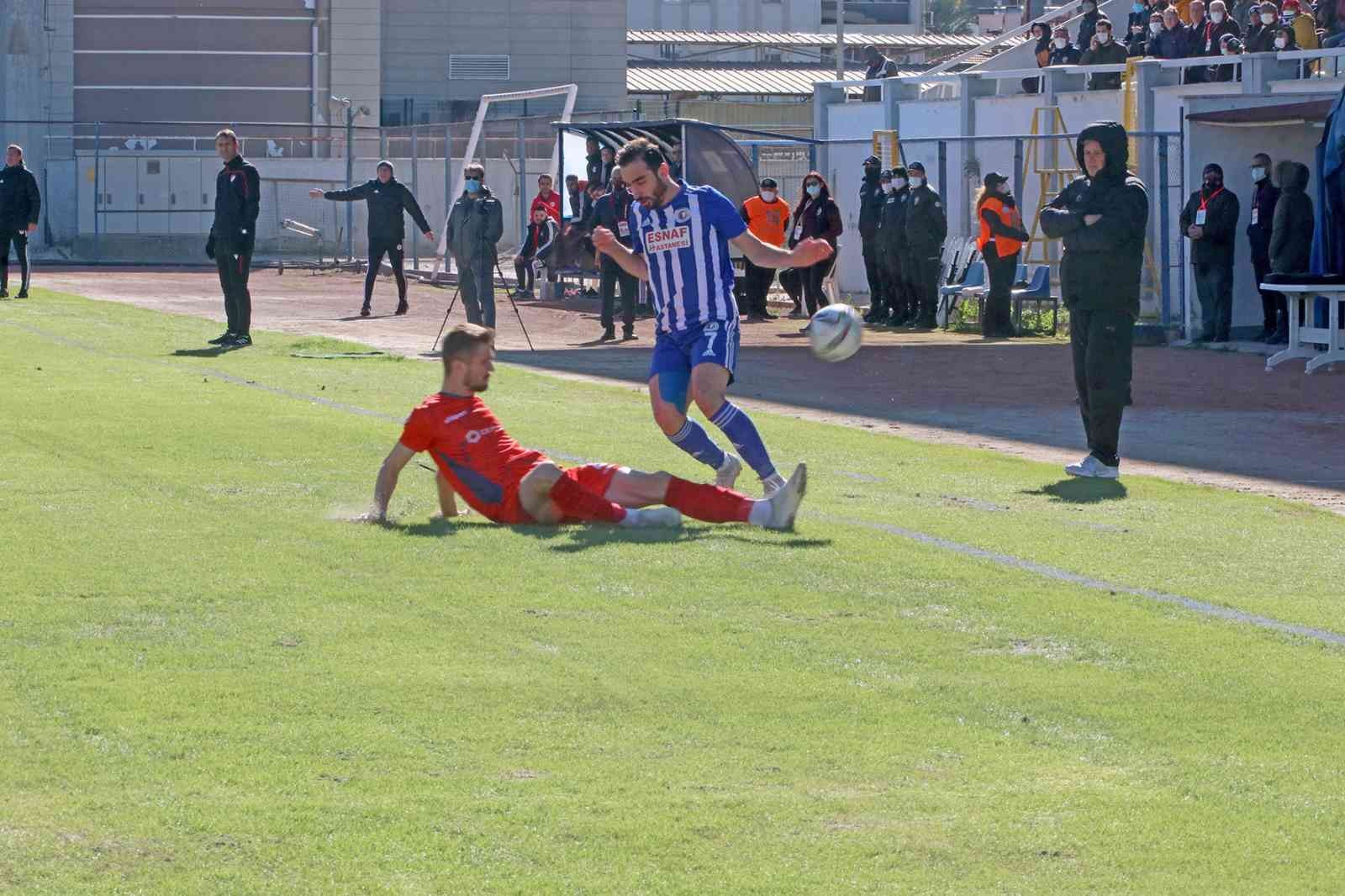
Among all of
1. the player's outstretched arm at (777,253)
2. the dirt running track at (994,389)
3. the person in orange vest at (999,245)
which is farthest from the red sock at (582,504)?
the person in orange vest at (999,245)

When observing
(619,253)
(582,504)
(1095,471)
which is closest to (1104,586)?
(582,504)

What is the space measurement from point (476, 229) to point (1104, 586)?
16.0 m

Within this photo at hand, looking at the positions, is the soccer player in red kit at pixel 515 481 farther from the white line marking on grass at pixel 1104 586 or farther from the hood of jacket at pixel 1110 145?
the hood of jacket at pixel 1110 145

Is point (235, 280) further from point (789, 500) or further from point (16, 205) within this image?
point (789, 500)

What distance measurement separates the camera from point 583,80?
2500 inches

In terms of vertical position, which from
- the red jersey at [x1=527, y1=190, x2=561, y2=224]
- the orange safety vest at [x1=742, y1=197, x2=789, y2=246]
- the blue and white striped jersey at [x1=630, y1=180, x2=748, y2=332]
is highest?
the red jersey at [x1=527, y1=190, x2=561, y2=224]

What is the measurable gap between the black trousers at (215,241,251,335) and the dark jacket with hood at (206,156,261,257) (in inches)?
1.9

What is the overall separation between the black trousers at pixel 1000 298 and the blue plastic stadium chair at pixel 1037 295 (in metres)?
0.34

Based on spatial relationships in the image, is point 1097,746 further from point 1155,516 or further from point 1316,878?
point 1155,516

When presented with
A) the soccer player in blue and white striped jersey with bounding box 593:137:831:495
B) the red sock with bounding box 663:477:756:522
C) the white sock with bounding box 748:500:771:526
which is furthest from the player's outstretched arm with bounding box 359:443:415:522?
the white sock with bounding box 748:500:771:526

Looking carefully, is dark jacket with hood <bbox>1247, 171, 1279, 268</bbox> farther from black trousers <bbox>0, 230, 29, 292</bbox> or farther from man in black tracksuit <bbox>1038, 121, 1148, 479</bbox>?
black trousers <bbox>0, 230, 29, 292</bbox>

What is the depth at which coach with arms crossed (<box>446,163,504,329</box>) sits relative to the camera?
925 inches

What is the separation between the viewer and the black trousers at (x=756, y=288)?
28.9 m

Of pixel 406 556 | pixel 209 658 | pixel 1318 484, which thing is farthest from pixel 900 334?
pixel 209 658
